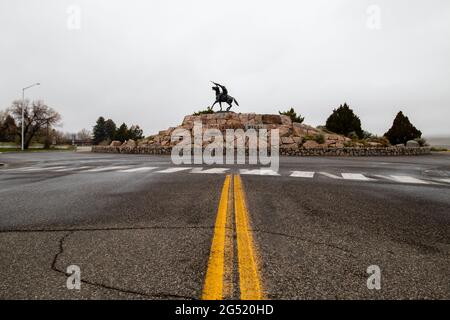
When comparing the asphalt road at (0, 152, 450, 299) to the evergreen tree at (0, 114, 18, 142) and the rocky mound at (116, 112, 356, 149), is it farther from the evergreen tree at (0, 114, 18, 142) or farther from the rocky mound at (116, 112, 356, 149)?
the evergreen tree at (0, 114, 18, 142)

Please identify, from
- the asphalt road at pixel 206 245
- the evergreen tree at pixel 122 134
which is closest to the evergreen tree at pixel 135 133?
the evergreen tree at pixel 122 134

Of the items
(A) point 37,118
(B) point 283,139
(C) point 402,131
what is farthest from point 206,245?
(A) point 37,118

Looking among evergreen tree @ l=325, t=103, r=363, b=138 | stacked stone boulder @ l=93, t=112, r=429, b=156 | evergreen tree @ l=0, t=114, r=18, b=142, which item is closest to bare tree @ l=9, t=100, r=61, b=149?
evergreen tree @ l=0, t=114, r=18, b=142

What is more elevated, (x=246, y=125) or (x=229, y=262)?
(x=246, y=125)

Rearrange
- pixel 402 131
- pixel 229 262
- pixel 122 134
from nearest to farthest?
pixel 229 262, pixel 402 131, pixel 122 134

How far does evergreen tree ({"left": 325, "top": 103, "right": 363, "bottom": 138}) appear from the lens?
1713 inches

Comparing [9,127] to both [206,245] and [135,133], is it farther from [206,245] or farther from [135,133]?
[206,245]

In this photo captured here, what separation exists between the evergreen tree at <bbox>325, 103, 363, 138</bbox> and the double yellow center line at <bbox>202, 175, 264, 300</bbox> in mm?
42827

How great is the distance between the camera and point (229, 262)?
2.72m

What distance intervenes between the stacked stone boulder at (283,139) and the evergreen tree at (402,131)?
686 inches

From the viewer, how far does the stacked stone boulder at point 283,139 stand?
27.8 metres

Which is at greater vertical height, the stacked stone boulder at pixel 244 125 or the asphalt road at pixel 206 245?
the stacked stone boulder at pixel 244 125

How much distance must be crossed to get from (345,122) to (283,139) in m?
16.9

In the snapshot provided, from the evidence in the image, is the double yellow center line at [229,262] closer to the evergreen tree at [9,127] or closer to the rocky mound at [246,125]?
the rocky mound at [246,125]
